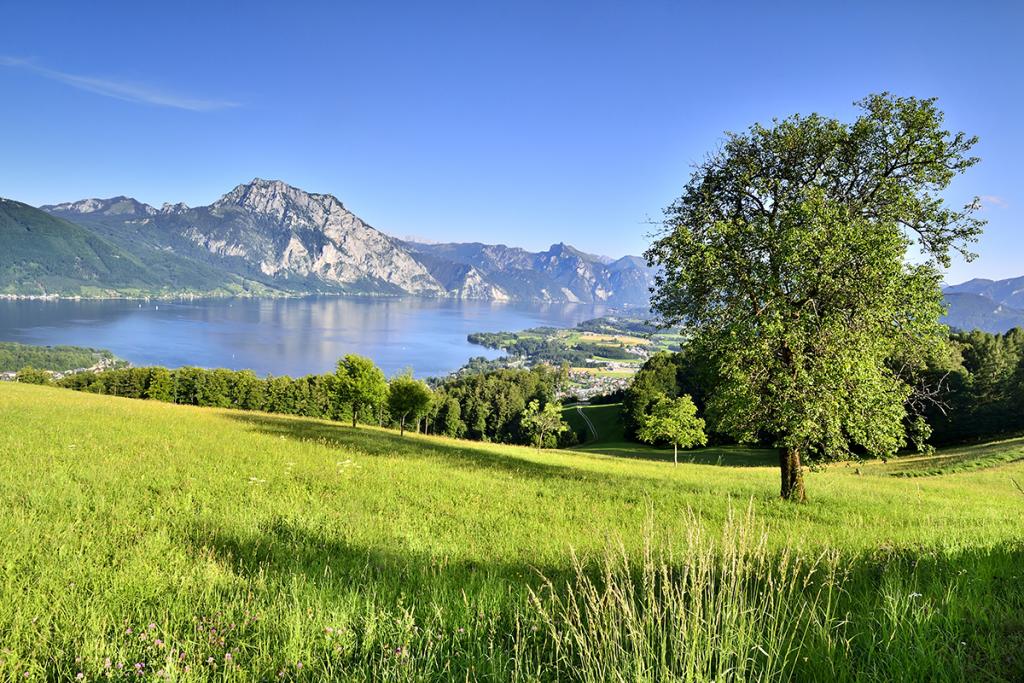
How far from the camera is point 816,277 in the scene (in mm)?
11422

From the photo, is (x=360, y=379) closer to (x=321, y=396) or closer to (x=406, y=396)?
(x=406, y=396)

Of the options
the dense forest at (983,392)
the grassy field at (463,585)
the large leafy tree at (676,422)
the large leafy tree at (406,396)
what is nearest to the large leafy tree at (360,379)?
the large leafy tree at (406,396)

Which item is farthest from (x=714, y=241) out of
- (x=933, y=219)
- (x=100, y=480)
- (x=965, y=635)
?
(x=100, y=480)

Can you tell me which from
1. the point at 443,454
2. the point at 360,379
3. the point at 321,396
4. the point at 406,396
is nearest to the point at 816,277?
the point at 443,454

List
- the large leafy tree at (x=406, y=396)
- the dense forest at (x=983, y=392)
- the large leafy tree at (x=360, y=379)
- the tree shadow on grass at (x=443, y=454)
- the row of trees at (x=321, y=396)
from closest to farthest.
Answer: the tree shadow on grass at (x=443, y=454) < the large leafy tree at (x=360, y=379) < the large leafy tree at (x=406, y=396) < the dense forest at (x=983, y=392) < the row of trees at (x=321, y=396)

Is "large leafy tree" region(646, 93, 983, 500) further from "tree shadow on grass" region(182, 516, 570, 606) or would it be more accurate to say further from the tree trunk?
"tree shadow on grass" region(182, 516, 570, 606)

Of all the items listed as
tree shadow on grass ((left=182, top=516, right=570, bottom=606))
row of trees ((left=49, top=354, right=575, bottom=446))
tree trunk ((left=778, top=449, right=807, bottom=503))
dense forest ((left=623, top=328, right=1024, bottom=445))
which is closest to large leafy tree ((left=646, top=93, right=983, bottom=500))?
tree trunk ((left=778, top=449, right=807, bottom=503))

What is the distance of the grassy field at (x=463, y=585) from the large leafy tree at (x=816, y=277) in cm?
256

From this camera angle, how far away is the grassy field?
9.64 feet

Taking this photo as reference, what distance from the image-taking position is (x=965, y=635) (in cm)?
327

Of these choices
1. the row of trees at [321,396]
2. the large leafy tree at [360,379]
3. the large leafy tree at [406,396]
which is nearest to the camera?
the large leafy tree at [360,379]

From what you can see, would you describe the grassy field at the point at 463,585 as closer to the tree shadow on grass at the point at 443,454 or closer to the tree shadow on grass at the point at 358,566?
the tree shadow on grass at the point at 358,566

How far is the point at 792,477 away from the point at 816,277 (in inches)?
218

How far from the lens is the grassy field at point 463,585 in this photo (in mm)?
2939
